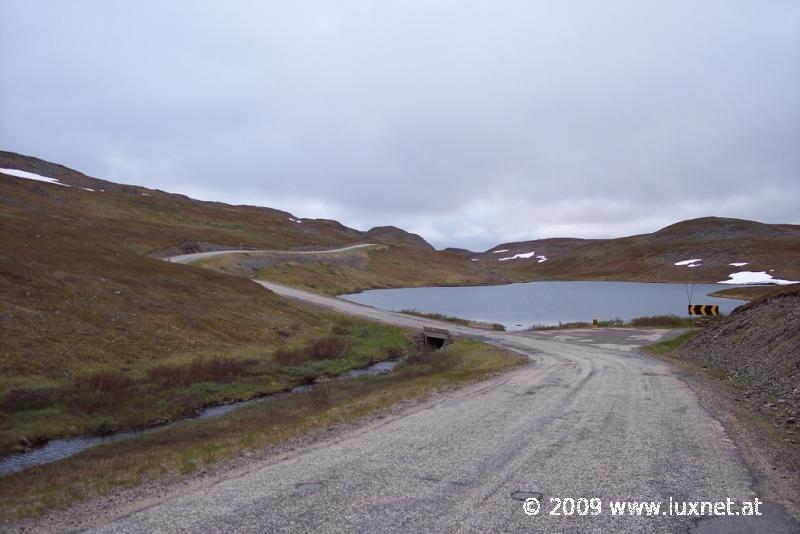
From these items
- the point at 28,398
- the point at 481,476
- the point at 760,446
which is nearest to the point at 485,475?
the point at 481,476

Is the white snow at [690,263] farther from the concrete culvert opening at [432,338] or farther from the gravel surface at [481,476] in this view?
the gravel surface at [481,476]

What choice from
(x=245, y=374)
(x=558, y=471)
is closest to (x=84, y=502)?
(x=558, y=471)

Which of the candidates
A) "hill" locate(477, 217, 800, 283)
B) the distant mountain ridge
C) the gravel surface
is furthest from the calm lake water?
"hill" locate(477, 217, 800, 283)

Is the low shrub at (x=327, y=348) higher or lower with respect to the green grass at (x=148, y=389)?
higher

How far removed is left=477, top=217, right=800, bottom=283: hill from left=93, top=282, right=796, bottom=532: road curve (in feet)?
368

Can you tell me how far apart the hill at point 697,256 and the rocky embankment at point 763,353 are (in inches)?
3758

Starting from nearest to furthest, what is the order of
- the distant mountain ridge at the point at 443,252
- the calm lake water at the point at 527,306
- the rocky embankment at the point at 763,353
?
the rocky embankment at the point at 763,353
the calm lake water at the point at 527,306
the distant mountain ridge at the point at 443,252

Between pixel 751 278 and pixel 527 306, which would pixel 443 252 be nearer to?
pixel 751 278

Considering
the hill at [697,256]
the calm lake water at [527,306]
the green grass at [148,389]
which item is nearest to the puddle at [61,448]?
the green grass at [148,389]

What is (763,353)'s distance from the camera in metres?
19.2

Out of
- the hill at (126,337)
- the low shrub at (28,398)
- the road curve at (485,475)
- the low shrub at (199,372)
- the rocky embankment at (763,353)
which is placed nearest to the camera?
the road curve at (485,475)

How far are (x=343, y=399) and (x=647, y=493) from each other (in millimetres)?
11803

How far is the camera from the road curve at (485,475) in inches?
266

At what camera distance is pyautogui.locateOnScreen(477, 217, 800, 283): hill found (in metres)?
130
